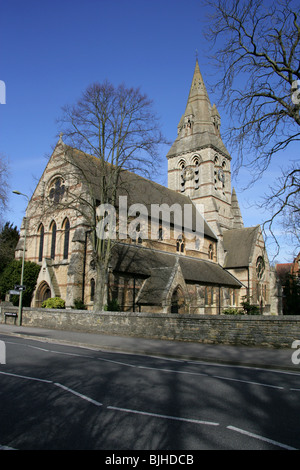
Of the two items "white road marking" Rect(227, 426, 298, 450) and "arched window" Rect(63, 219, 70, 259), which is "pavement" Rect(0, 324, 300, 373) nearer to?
"white road marking" Rect(227, 426, 298, 450)

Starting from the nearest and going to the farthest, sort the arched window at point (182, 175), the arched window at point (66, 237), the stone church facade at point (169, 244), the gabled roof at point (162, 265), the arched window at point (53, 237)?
the stone church facade at point (169, 244), the gabled roof at point (162, 265), the arched window at point (66, 237), the arched window at point (53, 237), the arched window at point (182, 175)

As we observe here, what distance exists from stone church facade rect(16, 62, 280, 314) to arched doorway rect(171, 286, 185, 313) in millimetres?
71

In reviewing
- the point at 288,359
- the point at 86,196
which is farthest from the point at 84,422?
the point at 86,196

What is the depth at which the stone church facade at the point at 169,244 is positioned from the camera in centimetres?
2469

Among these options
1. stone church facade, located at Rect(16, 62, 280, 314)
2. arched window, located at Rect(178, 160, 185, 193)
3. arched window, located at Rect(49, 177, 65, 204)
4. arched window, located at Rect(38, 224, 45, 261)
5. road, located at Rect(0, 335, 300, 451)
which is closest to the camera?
road, located at Rect(0, 335, 300, 451)

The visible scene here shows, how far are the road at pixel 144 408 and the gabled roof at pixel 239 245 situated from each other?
3110 centimetres

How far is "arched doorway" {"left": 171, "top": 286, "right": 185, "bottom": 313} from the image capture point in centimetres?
2508

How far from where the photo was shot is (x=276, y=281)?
4162 cm

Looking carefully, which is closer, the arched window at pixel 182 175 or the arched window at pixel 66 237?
the arched window at pixel 66 237

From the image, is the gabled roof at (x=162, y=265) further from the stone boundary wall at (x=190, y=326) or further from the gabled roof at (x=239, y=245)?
the stone boundary wall at (x=190, y=326)

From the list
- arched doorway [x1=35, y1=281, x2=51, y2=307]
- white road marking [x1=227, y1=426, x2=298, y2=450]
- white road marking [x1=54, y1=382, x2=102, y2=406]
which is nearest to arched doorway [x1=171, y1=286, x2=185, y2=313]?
arched doorway [x1=35, y1=281, x2=51, y2=307]

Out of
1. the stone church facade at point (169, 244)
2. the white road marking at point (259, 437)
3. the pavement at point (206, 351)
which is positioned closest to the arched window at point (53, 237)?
the stone church facade at point (169, 244)

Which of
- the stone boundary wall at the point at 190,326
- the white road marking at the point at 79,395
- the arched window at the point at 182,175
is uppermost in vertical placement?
the arched window at the point at 182,175

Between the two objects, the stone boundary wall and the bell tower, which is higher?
the bell tower
